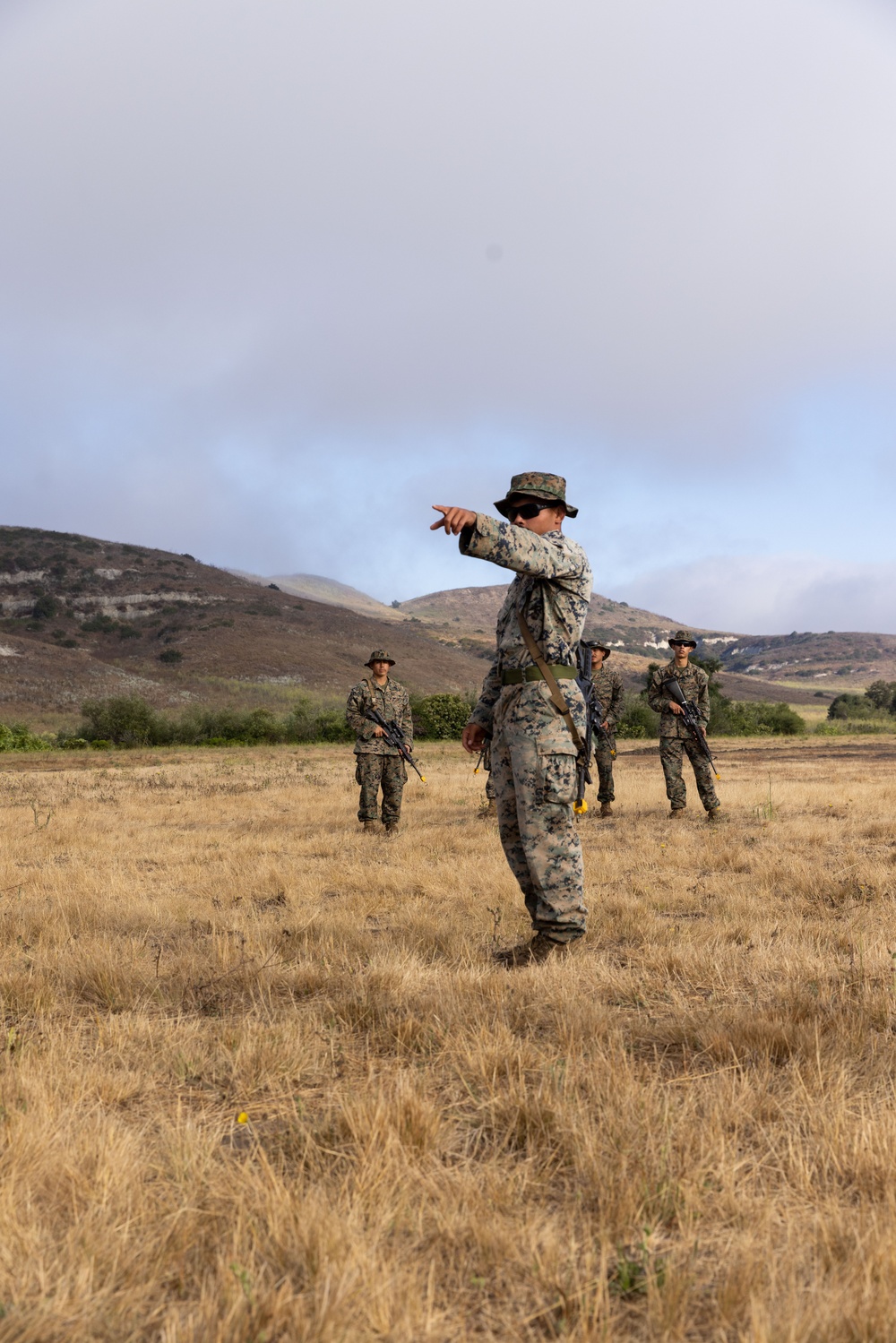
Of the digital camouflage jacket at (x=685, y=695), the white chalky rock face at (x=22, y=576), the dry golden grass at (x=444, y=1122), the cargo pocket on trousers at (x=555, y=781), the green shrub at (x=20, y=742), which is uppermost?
the white chalky rock face at (x=22, y=576)

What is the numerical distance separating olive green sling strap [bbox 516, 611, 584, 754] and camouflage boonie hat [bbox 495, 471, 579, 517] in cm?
64

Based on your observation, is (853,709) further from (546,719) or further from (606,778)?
(546,719)

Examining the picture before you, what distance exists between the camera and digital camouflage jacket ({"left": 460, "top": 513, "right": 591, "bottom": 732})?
4.08 metres

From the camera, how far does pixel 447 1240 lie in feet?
6.52

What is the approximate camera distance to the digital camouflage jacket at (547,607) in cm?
408

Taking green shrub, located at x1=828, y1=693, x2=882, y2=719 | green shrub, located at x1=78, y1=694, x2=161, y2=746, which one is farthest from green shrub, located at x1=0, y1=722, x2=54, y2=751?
green shrub, located at x1=828, y1=693, x2=882, y2=719

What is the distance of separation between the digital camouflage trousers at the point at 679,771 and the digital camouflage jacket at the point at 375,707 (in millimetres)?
3465

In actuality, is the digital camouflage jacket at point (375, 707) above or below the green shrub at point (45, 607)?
below

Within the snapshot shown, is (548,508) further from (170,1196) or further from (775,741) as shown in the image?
(775,741)

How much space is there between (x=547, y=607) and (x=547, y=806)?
1070 mm

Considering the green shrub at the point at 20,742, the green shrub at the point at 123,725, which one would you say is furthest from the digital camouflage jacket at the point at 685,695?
the green shrub at the point at 123,725

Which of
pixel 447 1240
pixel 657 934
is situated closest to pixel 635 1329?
pixel 447 1240

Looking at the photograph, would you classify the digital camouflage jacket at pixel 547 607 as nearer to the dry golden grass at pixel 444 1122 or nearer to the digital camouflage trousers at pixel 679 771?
the dry golden grass at pixel 444 1122

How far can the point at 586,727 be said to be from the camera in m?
4.80
